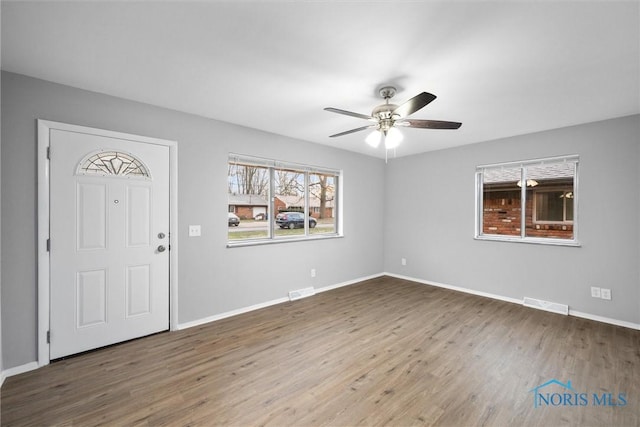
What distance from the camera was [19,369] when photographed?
87.4 inches

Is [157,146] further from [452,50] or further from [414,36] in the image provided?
[452,50]

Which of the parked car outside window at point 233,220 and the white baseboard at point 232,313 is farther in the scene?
the parked car outside window at point 233,220

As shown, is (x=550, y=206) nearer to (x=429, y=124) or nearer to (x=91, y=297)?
(x=429, y=124)

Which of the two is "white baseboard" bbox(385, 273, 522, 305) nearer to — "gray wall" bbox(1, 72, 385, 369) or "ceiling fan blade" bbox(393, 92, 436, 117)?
"gray wall" bbox(1, 72, 385, 369)

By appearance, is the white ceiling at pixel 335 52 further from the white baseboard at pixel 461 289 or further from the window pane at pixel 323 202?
the white baseboard at pixel 461 289

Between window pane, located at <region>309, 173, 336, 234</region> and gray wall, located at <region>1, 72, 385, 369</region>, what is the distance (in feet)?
0.76

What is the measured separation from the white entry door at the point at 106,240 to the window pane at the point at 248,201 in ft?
2.73

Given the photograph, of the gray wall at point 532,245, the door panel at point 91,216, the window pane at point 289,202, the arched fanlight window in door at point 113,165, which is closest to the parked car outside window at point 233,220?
the window pane at point 289,202

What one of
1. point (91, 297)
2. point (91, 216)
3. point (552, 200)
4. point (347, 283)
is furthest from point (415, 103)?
point (347, 283)

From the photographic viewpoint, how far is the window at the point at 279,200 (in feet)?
12.1

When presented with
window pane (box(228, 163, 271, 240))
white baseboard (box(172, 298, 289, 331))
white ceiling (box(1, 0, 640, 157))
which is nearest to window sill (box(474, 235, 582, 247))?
white ceiling (box(1, 0, 640, 157))

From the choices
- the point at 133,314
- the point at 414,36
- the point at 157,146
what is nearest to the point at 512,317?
the point at 414,36

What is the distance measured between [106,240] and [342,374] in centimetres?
255

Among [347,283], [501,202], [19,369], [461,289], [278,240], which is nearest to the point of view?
[19,369]
